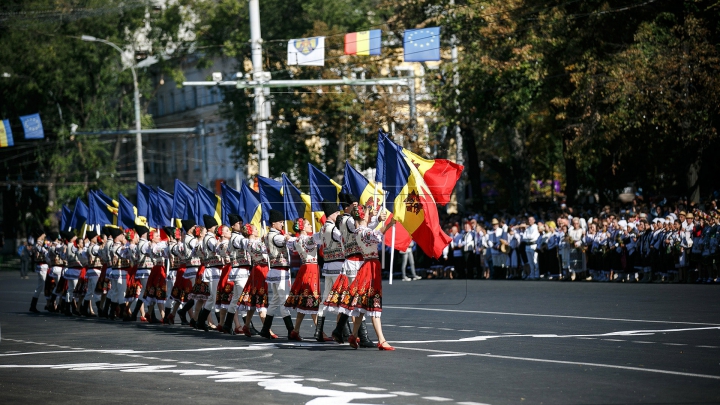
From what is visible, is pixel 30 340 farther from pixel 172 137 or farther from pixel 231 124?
pixel 172 137

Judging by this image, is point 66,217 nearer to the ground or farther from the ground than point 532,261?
farther from the ground

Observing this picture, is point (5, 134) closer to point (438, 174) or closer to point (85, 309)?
point (85, 309)

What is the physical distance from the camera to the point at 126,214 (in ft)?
83.6

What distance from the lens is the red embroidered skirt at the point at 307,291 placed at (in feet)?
52.0

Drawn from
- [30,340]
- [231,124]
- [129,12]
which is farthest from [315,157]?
[30,340]

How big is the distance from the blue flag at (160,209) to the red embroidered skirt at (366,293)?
9.95 metres

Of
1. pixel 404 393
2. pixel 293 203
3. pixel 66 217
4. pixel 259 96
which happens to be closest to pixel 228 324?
pixel 293 203

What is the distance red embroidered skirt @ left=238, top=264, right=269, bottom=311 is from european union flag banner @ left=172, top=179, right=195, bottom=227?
5.21 meters

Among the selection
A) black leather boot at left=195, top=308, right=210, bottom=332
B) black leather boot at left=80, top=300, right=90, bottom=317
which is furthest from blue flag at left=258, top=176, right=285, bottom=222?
black leather boot at left=80, top=300, right=90, bottom=317

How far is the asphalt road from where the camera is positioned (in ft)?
34.5

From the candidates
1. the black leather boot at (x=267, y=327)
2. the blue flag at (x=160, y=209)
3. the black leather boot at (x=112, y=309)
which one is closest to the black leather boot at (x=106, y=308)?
the black leather boot at (x=112, y=309)

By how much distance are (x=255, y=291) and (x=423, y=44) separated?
14.9 meters

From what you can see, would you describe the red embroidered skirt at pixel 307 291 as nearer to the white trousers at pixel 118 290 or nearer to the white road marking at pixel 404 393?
the white road marking at pixel 404 393

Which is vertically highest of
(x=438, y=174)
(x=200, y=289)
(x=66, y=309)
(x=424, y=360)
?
(x=438, y=174)
